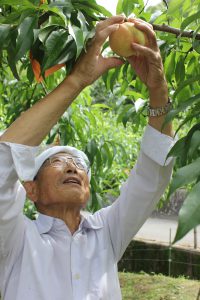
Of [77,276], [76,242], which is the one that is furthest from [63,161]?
[77,276]

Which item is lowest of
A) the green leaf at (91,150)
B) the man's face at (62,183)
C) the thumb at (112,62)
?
the green leaf at (91,150)

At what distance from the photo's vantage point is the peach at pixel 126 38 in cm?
139

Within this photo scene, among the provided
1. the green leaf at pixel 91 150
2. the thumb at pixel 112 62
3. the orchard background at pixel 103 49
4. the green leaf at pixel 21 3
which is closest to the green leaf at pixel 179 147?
the orchard background at pixel 103 49

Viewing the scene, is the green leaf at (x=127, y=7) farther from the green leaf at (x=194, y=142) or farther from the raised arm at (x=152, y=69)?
the green leaf at (x=194, y=142)

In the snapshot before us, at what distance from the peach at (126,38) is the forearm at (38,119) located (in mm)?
204

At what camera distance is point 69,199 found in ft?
5.42

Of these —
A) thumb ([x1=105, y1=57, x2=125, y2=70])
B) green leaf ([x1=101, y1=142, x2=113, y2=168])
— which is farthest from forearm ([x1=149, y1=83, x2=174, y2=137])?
green leaf ([x1=101, y1=142, x2=113, y2=168])

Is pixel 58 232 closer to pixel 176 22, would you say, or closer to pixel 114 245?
pixel 114 245

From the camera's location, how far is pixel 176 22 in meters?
1.71

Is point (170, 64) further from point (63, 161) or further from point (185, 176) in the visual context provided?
point (185, 176)

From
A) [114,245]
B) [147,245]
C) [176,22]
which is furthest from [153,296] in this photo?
[176,22]

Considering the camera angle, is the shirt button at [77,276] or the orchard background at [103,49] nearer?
the orchard background at [103,49]

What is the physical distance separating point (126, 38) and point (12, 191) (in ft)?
1.74

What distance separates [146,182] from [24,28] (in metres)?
0.66
